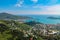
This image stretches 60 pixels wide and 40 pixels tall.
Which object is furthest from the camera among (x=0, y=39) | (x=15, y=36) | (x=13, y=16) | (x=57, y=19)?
(x=57, y=19)

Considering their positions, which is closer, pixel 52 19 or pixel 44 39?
pixel 44 39

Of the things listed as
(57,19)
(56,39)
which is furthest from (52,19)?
(56,39)

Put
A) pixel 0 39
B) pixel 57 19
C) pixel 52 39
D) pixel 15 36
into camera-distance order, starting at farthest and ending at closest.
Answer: pixel 57 19
pixel 52 39
pixel 15 36
pixel 0 39

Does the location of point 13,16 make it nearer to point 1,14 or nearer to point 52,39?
point 1,14

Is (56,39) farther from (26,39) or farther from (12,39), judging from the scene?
(12,39)

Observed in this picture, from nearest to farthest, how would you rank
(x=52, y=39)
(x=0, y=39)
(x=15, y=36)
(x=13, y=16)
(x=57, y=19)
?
(x=0, y=39) → (x=15, y=36) → (x=52, y=39) → (x=13, y=16) → (x=57, y=19)

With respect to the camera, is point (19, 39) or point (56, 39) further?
point (56, 39)

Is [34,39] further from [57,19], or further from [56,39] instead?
[57,19]

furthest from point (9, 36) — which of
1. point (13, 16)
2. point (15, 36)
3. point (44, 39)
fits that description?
point (13, 16)

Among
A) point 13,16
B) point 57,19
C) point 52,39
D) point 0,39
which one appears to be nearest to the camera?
point 0,39
